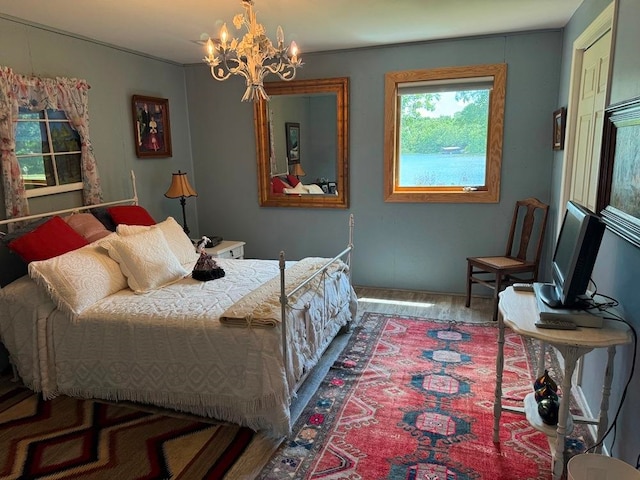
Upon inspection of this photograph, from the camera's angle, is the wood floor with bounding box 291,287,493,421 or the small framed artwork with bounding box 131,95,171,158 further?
the small framed artwork with bounding box 131,95,171,158

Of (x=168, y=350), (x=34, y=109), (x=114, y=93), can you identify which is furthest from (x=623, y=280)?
(x=114, y=93)

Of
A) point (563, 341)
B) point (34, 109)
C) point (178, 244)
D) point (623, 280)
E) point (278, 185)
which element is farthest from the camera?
point (278, 185)

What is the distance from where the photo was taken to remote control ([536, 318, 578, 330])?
178 centimetres

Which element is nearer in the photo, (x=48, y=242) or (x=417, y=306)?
(x=48, y=242)

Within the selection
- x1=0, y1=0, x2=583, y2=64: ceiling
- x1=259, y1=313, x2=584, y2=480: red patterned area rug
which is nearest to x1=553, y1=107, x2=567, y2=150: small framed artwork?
x1=0, y1=0, x2=583, y2=64: ceiling

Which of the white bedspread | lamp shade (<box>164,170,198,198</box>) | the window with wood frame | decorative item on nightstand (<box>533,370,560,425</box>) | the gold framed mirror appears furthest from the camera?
the gold framed mirror

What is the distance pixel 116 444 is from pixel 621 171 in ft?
9.07

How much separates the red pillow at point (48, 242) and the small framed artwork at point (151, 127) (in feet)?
4.75

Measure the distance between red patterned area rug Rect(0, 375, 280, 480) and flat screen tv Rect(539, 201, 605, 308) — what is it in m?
1.55

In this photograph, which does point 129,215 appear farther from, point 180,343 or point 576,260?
point 576,260

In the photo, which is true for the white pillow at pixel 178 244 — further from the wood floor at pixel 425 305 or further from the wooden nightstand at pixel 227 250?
the wood floor at pixel 425 305

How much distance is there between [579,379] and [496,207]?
1.93 m

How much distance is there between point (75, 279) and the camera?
105 inches

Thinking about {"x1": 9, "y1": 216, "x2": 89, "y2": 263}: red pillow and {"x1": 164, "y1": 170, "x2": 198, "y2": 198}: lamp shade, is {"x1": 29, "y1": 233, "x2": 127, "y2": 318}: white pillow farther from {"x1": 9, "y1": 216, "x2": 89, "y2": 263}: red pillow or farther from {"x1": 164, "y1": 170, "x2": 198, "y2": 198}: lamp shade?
{"x1": 164, "y1": 170, "x2": 198, "y2": 198}: lamp shade
